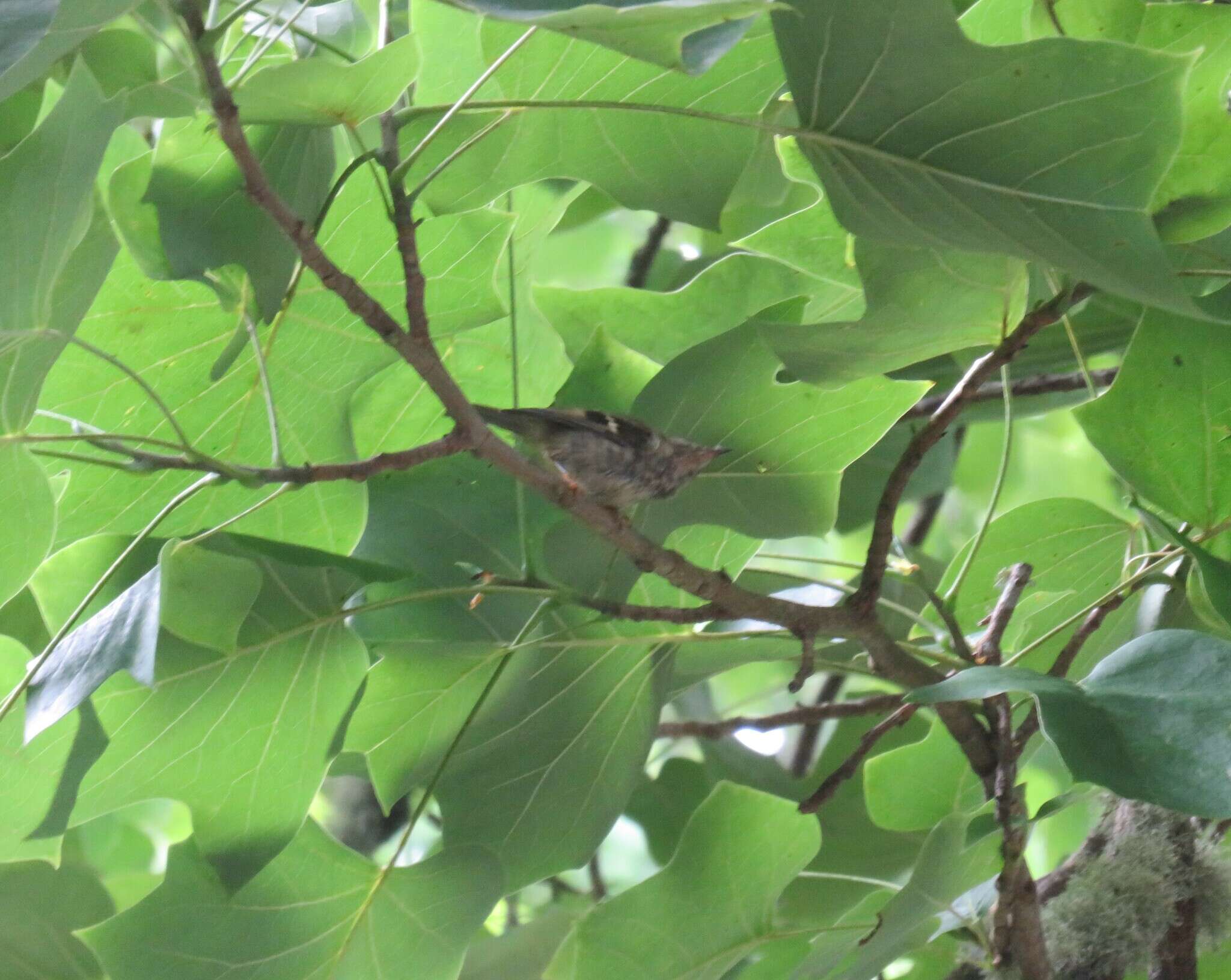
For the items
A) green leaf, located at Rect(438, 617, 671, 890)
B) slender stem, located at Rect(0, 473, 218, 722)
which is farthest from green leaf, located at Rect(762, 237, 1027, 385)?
slender stem, located at Rect(0, 473, 218, 722)

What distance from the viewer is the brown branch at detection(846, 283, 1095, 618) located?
1520 mm

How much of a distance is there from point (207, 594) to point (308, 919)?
0.56 metres

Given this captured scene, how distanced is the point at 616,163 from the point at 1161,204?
0.75 meters

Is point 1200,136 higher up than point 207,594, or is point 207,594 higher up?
point 1200,136

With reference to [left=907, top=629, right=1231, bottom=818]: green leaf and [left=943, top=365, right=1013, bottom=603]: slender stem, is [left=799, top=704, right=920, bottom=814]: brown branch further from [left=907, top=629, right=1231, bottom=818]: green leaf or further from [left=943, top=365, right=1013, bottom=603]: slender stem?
[left=907, top=629, right=1231, bottom=818]: green leaf

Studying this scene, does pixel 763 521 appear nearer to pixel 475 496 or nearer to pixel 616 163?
pixel 475 496

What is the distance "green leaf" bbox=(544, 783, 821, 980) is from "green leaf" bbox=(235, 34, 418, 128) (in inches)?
41.5

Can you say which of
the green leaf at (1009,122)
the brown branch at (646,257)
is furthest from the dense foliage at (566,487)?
the brown branch at (646,257)

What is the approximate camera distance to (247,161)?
119 cm

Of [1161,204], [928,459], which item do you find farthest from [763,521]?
[928,459]

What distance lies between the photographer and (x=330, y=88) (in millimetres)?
1282

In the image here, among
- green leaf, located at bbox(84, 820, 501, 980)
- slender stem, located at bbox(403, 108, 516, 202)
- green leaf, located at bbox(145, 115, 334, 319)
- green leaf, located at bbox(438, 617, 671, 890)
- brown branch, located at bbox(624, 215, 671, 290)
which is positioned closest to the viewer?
slender stem, located at bbox(403, 108, 516, 202)

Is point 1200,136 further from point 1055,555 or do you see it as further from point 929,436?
point 1055,555

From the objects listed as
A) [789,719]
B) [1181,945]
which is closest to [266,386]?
[789,719]
